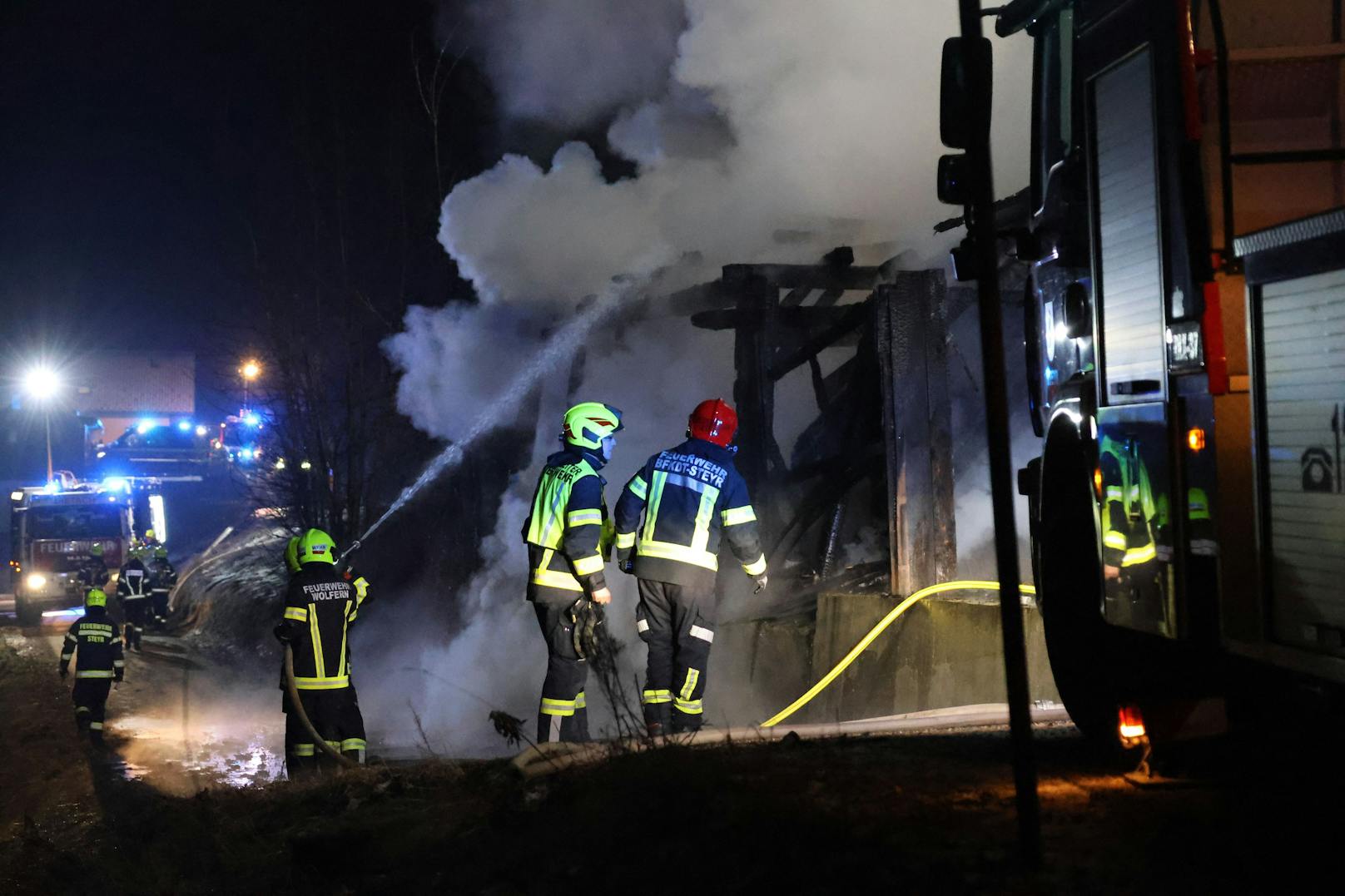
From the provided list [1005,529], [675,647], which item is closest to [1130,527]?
[1005,529]

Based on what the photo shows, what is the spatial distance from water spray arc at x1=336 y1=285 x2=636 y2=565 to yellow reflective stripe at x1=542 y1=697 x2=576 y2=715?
19.1 ft

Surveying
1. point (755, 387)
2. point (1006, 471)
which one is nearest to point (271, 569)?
point (755, 387)

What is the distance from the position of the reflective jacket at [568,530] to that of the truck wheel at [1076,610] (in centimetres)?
239

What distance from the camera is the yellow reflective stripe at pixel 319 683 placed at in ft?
23.3

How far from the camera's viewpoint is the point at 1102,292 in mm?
4305

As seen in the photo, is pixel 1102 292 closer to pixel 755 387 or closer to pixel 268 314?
pixel 755 387

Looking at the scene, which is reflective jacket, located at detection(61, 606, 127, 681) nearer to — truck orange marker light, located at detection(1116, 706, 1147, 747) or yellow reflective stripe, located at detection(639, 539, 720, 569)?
yellow reflective stripe, located at detection(639, 539, 720, 569)

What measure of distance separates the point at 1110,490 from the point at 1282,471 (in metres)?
0.96

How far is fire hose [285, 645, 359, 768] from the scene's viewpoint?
6939 mm

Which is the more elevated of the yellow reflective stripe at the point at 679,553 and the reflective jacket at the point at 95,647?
the yellow reflective stripe at the point at 679,553

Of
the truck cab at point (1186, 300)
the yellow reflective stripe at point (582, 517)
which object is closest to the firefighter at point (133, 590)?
the yellow reflective stripe at point (582, 517)

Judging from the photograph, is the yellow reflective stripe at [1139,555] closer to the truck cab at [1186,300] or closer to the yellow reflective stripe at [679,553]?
the truck cab at [1186,300]

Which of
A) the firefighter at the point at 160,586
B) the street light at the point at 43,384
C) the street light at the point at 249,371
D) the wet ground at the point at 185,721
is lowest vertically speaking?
the wet ground at the point at 185,721

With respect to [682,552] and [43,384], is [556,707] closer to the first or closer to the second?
[682,552]
